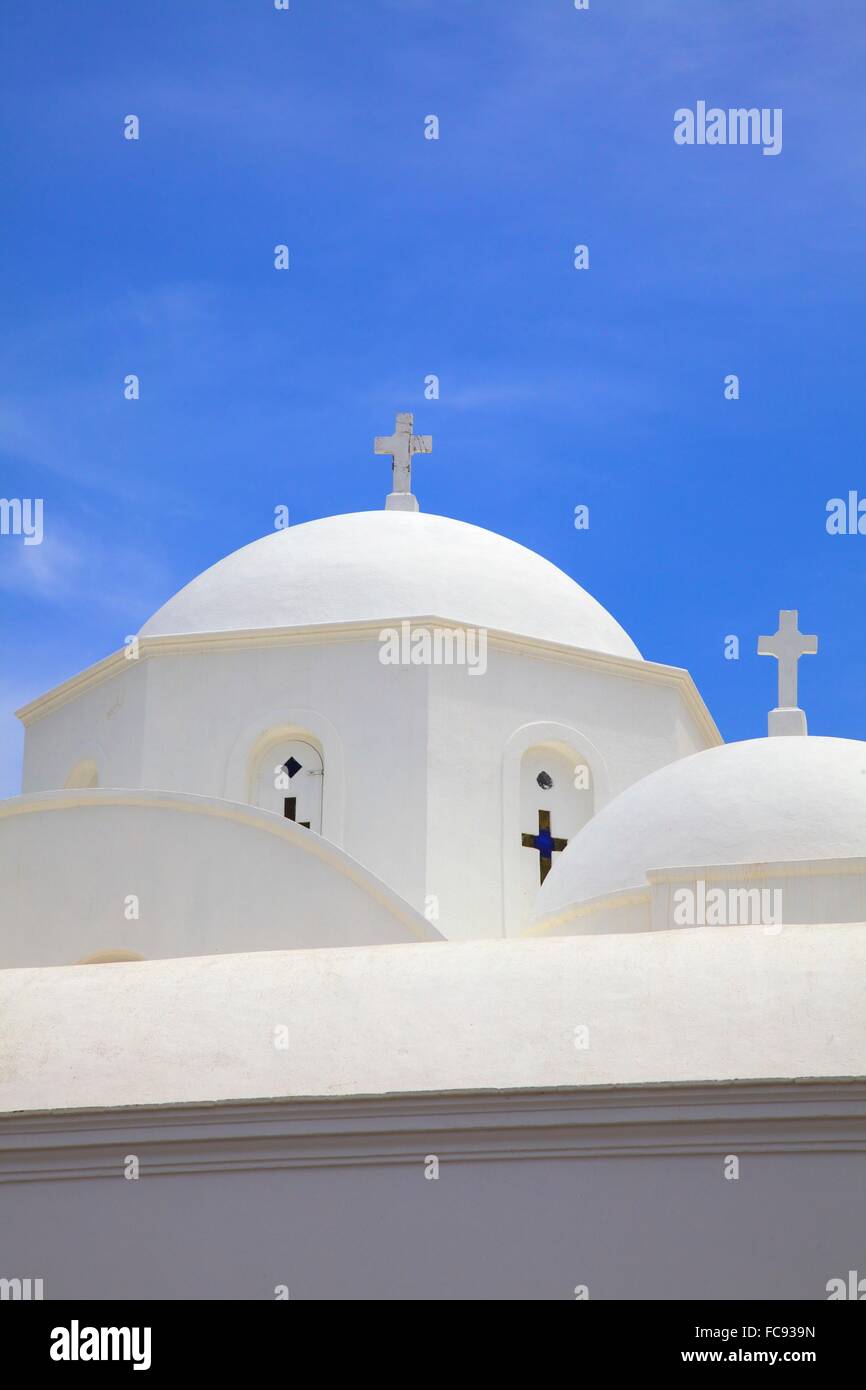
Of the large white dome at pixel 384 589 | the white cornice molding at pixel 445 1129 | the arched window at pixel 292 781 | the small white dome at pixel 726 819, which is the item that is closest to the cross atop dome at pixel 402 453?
the large white dome at pixel 384 589

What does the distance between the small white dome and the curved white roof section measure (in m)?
1.57

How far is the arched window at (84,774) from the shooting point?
1561 centimetres

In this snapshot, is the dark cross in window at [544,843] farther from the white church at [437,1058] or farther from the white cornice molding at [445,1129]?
the white cornice molding at [445,1129]

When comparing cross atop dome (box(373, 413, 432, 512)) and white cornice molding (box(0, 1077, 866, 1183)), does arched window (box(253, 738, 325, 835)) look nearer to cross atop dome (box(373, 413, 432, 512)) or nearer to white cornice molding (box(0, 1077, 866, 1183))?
cross atop dome (box(373, 413, 432, 512))

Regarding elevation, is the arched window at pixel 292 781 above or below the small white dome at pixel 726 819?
above

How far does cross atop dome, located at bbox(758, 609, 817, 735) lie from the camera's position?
1428 cm

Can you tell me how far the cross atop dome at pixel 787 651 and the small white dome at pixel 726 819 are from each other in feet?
3.80

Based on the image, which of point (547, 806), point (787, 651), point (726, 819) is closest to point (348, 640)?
point (547, 806)

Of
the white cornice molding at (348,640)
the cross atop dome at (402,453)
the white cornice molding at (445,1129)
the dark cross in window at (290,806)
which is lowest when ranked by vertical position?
the white cornice molding at (445,1129)

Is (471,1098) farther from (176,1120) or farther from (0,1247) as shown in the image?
(0,1247)

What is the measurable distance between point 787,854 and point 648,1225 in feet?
14.5

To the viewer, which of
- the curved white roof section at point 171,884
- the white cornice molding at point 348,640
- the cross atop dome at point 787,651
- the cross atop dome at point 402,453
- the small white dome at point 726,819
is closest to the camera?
the curved white roof section at point 171,884

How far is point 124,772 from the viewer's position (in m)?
15.2
